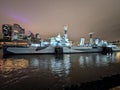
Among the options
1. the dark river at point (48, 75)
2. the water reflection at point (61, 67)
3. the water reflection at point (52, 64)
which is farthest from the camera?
the water reflection at point (52, 64)

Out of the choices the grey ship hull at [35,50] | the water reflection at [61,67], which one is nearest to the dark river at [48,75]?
the water reflection at [61,67]

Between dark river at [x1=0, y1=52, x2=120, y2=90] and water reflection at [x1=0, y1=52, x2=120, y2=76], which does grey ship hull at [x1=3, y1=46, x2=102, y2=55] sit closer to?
water reflection at [x1=0, y1=52, x2=120, y2=76]

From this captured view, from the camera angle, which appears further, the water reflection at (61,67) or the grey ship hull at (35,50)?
the grey ship hull at (35,50)

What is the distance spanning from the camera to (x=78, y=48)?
15262 cm

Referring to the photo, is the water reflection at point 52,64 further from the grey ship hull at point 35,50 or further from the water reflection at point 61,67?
the grey ship hull at point 35,50

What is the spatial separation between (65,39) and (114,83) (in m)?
140

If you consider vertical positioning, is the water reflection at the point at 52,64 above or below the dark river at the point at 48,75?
below

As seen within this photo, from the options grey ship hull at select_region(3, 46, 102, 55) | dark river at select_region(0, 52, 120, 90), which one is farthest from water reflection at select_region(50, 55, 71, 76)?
grey ship hull at select_region(3, 46, 102, 55)

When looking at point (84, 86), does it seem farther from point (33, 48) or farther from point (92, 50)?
point (92, 50)

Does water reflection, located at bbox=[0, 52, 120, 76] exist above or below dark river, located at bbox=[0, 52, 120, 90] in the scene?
below

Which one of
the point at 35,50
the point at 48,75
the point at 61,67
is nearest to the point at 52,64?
the point at 61,67

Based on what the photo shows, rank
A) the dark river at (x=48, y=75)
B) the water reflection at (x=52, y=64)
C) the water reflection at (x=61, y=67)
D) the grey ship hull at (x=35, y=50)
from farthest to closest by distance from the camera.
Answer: the grey ship hull at (x=35, y=50) < the water reflection at (x=52, y=64) < the water reflection at (x=61, y=67) < the dark river at (x=48, y=75)

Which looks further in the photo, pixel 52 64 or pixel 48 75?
pixel 52 64

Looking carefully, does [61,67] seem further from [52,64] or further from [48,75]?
[48,75]
